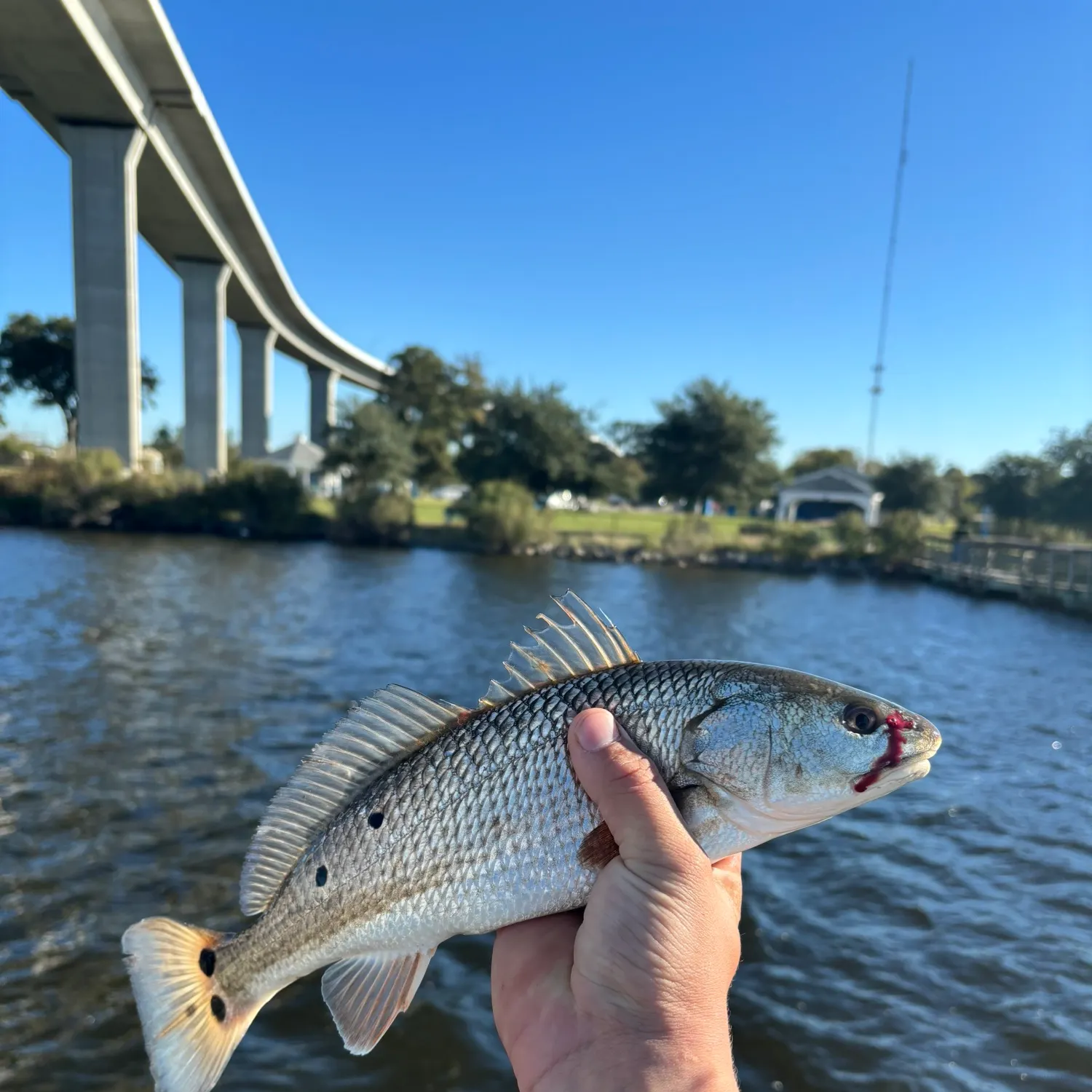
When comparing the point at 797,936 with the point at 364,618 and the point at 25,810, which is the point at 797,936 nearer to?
the point at 25,810

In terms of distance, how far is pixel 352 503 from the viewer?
4669cm

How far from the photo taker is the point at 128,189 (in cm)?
4197

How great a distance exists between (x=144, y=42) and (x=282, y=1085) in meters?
49.7

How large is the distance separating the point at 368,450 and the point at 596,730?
170 feet

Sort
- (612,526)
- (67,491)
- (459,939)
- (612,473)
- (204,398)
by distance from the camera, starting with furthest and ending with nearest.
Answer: (612,473)
(612,526)
(204,398)
(67,491)
(459,939)

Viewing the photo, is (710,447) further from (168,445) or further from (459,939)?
(168,445)

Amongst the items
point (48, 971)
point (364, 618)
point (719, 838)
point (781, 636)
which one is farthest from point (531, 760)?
point (781, 636)

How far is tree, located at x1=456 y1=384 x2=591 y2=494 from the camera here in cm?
5794

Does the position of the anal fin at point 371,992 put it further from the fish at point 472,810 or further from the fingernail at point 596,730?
the fingernail at point 596,730

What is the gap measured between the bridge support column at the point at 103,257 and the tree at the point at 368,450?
14184 millimetres

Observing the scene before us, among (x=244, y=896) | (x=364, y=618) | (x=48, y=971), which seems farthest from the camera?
(x=364, y=618)

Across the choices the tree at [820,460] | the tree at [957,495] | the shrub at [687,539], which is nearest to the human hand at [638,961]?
the shrub at [687,539]

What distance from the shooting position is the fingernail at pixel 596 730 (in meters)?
2.31

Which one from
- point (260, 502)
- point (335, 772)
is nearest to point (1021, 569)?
point (335, 772)
